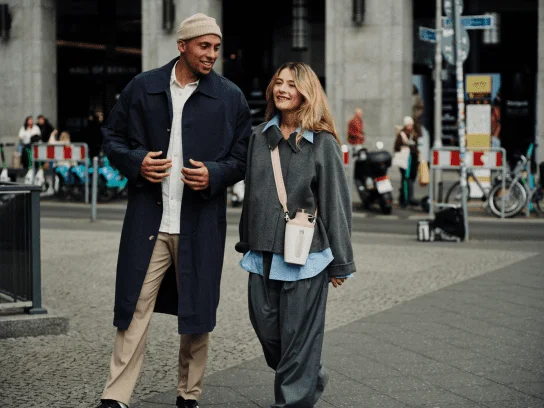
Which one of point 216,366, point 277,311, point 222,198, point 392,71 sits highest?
point 392,71

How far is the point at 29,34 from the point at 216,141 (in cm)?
2527

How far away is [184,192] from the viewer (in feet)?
17.4

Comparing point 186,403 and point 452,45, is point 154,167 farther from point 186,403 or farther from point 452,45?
point 452,45

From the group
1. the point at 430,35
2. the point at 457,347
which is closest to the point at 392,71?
the point at 430,35

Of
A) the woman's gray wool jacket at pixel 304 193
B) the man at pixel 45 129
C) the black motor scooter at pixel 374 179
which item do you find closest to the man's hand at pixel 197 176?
the woman's gray wool jacket at pixel 304 193

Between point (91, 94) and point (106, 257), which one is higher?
point (91, 94)

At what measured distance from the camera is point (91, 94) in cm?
3397

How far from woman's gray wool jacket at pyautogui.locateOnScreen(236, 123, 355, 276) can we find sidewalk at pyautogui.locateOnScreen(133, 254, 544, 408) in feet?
3.45

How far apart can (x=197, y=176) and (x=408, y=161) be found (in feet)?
49.9

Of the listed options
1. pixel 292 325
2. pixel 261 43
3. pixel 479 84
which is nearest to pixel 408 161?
pixel 479 84

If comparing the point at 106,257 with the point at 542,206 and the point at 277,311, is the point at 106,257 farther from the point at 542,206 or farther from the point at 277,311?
the point at 542,206

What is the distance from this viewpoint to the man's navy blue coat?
5.29m

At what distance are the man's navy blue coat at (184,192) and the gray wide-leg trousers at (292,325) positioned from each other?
0.28 metres

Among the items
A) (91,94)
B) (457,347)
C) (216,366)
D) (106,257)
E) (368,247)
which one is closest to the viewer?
(216,366)
